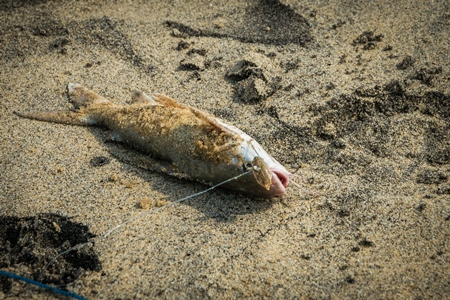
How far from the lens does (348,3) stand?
5.60 meters

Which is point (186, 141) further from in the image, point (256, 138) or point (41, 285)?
point (41, 285)

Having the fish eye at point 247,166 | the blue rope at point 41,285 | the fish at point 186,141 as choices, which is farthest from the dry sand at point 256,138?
the fish eye at point 247,166

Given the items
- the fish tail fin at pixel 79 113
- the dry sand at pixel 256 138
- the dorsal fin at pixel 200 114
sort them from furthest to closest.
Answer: the fish tail fin at pixel 79 113, the dorsal fin at pixel 200 114, the dry sand at pixel 256 138

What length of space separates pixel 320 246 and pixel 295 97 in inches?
70.3

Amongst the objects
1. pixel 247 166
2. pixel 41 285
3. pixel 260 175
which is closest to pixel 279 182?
pixel 260 175

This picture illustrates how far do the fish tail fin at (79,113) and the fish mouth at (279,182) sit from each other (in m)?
2.17

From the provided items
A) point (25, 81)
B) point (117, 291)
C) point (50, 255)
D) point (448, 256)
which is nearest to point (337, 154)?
point (448, 256)

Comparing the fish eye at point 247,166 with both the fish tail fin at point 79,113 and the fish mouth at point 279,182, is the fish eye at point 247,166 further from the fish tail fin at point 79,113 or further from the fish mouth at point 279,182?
the fish tail fin at point 79,113

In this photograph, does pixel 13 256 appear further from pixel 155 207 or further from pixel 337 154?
pixel 337 154

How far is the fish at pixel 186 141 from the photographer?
3607 mm

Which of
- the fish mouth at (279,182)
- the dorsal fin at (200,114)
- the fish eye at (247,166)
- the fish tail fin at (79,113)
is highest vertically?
the dorsal fin at (200,114)

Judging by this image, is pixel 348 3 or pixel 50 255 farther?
pixel 348 3

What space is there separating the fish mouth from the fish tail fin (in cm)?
217

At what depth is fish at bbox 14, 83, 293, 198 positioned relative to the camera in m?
3.61
